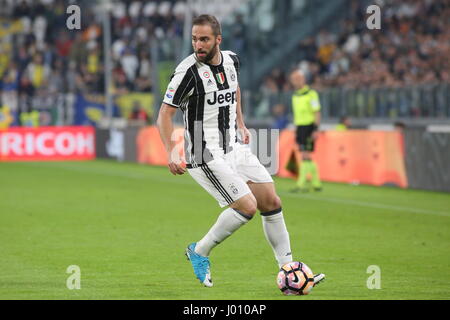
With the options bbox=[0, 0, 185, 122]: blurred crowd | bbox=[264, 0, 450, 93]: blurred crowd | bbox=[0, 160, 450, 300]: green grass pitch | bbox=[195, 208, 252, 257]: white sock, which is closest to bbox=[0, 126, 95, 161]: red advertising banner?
bbox=[0, 0, 185, 122]: blurred crowd

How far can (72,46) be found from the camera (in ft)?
121

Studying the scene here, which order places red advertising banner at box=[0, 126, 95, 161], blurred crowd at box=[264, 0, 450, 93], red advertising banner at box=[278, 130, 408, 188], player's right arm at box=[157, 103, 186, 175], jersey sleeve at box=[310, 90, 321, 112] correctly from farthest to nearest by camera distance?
red advertising banner at box=[0, 126, 95, 161] → blurred crowd at box=[264, 0, 450, 93] → red advertising banner at box=[278, 130, 408, 188] → jersey sleeve at box=[310, 90, 321, 112] → player's right arm at box=[157, 103, 186, 175]

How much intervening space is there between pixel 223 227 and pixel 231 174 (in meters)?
0.46

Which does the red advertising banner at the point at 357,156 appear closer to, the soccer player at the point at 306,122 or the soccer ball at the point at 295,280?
the soccer player at the point at 306,122

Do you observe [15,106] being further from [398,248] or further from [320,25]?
[398,248]

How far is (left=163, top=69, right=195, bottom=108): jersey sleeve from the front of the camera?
26.5ft

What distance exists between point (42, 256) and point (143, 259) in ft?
3.36

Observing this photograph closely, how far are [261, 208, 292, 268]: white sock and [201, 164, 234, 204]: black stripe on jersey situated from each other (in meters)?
0.34

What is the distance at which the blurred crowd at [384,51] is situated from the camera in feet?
83.6

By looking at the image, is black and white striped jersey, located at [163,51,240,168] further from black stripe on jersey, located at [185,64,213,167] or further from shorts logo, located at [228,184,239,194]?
shorts logo, located at [228,184,239,194]

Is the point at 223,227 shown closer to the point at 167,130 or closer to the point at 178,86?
the point at 167,130

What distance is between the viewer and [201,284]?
846cm

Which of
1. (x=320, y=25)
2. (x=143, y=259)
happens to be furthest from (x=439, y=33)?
(x=143, y=259)

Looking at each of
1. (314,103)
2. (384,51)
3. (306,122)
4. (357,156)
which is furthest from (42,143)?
(314,103)
